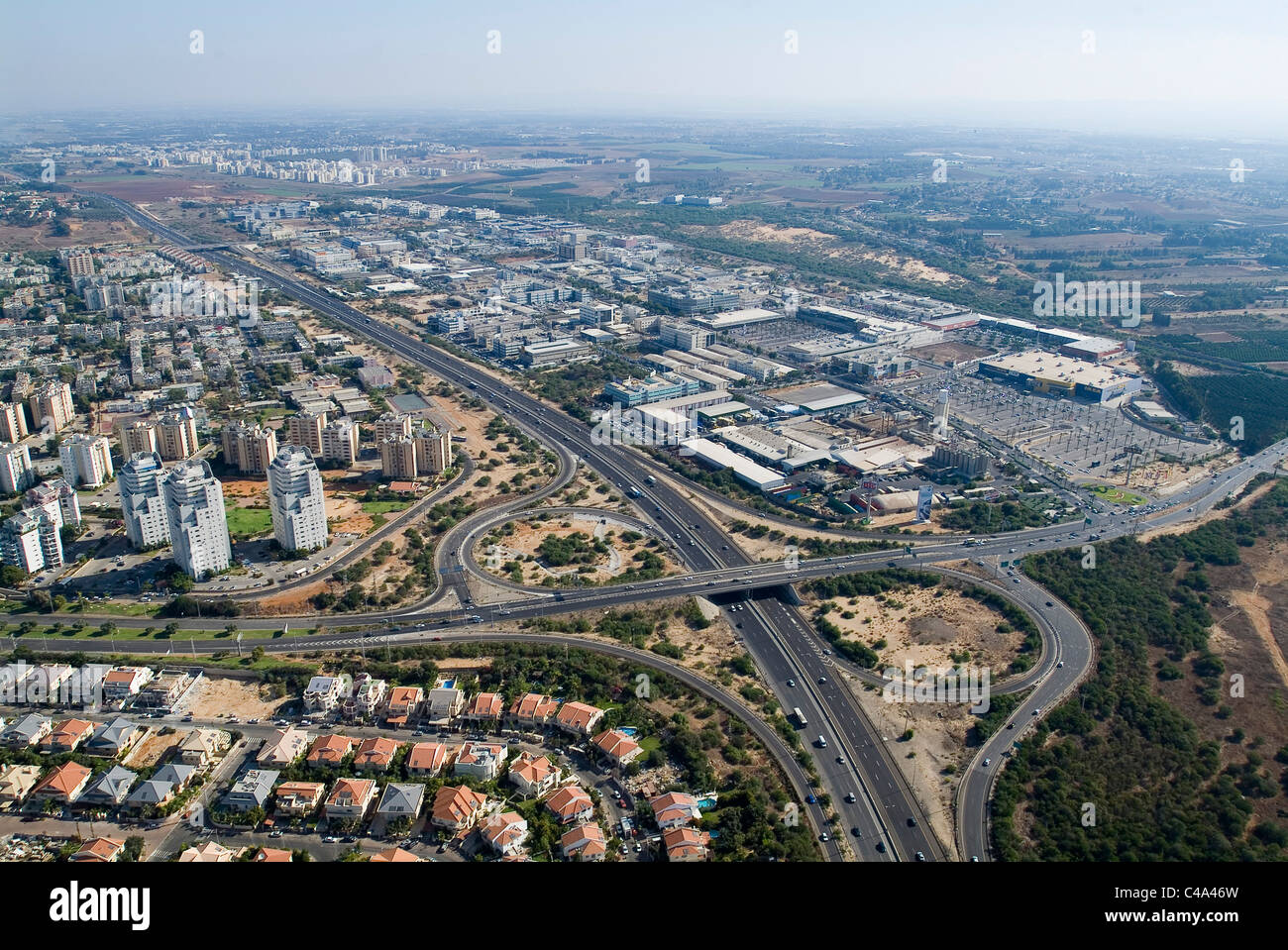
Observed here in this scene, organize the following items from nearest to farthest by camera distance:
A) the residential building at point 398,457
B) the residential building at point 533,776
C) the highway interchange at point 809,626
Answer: the residential building at point 533,776 → the highway interchange at point 809,626 → the residential building at point 398,457

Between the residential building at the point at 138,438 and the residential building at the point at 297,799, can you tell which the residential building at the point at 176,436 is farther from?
the residential building at the point at 297,799

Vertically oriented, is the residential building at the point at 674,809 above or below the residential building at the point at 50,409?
below

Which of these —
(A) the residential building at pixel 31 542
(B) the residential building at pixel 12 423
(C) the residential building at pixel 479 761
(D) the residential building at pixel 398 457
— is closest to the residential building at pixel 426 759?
(C) the residential building at pixel 479 761

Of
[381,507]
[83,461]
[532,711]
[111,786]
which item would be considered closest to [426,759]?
[532,711]

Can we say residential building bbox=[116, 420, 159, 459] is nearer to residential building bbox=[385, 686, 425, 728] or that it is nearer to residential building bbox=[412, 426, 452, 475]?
residential building bbox=[412, 426, 452, 475]

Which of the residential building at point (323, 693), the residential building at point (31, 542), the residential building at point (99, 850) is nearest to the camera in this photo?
the residential building at point (99, 850)
